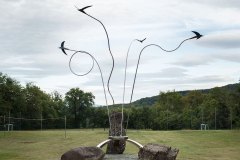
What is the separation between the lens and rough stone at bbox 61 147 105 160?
9680 millimetres

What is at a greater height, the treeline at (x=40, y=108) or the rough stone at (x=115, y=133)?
the treeline at (x=40, y=108)

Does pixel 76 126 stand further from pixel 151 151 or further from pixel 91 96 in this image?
pixel 151 151

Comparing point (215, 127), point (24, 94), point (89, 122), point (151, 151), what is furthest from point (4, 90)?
point (151, 151)

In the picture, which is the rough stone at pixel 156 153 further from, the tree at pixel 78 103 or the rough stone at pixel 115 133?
the tree at pixel 78 103

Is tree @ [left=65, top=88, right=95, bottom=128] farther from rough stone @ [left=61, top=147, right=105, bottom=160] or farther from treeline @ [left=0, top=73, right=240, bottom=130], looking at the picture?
rough stone @ [left=61, top=147, right=105, bottom=160]

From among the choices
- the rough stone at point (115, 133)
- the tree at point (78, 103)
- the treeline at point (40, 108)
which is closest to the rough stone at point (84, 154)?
the rough stone at point (115, 133)

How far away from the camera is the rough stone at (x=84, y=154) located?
9.68 m

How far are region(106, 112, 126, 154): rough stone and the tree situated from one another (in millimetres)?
50907

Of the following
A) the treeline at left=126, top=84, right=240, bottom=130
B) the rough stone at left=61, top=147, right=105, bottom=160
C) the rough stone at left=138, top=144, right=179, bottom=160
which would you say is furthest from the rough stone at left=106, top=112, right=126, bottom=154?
the treeline at left=126, top=84, right=240, bottom=130

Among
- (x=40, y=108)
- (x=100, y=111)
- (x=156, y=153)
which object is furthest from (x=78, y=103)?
(x=156, y=153)

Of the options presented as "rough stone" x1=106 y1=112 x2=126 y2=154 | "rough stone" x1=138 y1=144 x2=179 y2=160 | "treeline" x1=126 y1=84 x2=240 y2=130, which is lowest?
"rough stone" x1=138 y1=144 x2=179 y2=160

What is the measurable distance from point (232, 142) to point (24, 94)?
31514 mm

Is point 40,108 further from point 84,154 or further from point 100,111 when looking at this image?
point 84,154

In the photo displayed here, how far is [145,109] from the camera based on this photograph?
57.5m
